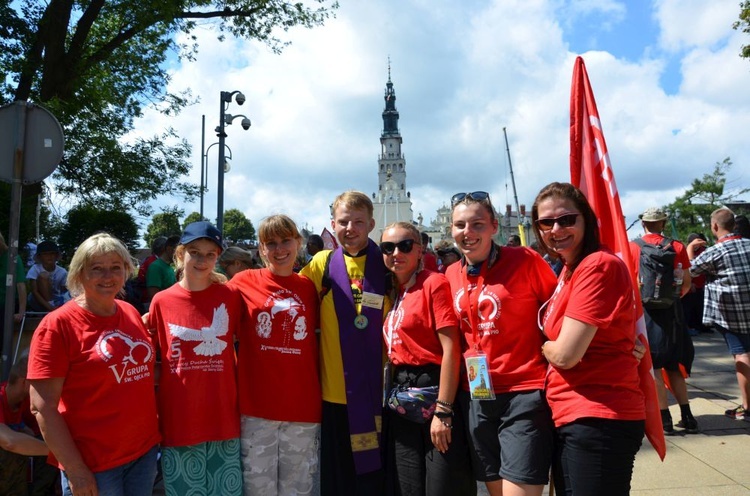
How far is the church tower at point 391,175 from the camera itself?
112688 millimetres

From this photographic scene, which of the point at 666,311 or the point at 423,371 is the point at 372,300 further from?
the point at 666,311

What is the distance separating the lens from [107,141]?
488 inches

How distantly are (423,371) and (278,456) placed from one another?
3.24 ft

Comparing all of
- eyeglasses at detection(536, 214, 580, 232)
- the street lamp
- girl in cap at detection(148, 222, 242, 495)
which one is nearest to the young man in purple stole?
girl in cap at detection(148, 222, 242, 495)

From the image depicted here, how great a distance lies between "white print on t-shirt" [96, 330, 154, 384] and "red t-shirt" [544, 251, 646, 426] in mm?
2026

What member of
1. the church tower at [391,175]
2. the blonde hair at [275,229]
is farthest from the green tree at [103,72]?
the church tower at [391,175]

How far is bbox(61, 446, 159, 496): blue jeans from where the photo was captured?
2.59 m

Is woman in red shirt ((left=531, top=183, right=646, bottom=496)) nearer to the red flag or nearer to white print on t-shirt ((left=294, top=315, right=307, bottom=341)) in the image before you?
the red flag

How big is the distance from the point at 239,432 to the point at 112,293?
102 centimetres

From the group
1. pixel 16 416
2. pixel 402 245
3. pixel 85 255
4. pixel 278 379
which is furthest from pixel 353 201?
pixel 16 416

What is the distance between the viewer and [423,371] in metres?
2.92

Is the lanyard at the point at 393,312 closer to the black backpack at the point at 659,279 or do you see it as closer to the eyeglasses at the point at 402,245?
the eyeglasses at the point at 402,245

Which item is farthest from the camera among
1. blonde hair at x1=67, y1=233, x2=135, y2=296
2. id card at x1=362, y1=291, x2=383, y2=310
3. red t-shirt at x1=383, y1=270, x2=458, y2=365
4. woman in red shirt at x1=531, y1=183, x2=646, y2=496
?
id card at x1=362, y1=291, x2=383, y2=310

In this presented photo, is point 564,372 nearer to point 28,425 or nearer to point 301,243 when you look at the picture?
point 301,243
